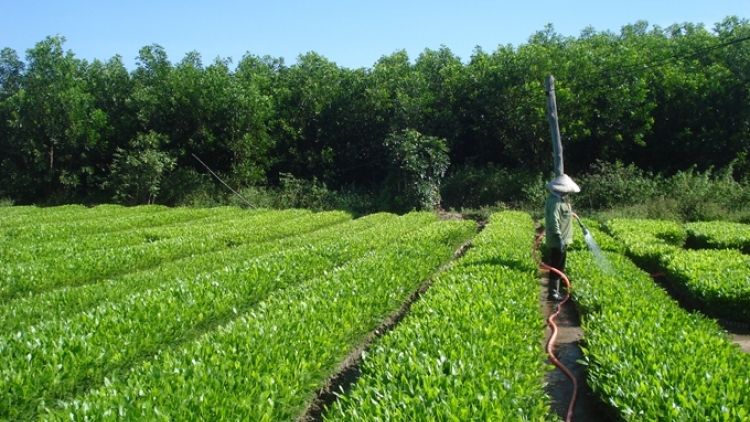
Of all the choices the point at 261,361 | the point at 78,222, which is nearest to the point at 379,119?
the point at 78,222

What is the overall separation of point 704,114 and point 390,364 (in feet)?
84.3

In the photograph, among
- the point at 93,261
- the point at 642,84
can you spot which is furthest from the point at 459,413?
the point at 642,84

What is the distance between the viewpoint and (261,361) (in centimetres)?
499

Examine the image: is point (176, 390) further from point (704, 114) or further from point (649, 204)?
point (704, 114)

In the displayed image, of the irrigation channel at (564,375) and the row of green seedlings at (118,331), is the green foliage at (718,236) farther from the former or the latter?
the row of green seedlings at (118,331)

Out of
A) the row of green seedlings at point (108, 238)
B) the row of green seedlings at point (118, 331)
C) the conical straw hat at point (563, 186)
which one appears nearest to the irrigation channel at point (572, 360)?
the conical straw hat at point (563, 186)

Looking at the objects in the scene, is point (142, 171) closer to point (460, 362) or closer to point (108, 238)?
point (108, 238)

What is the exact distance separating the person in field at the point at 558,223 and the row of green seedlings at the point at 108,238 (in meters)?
10.1

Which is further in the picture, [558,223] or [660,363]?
[558,223]

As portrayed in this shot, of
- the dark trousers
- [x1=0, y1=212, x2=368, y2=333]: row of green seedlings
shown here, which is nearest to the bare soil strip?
the dark trousers

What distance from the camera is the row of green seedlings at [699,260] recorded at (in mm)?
8062

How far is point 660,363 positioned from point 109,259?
10587 mm

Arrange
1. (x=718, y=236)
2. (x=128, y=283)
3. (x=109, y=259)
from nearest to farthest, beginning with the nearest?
(x=128, y=283) < (x=109, y=259) < (x=718, y=236)

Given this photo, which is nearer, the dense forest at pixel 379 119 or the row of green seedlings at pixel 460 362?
the row of green seedlings at pixel 460 362
